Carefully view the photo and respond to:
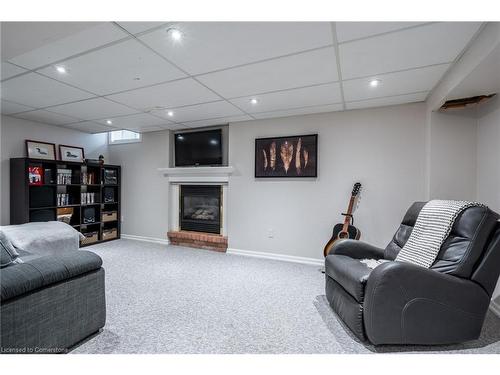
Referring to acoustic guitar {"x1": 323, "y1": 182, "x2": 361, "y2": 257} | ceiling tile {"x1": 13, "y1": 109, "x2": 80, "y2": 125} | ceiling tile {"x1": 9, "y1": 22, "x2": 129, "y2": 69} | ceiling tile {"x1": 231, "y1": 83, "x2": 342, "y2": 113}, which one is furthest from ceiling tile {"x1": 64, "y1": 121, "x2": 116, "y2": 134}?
acoustic guitar {"x1": 323, "y1": 182, "x2": 361, "y2": 257}

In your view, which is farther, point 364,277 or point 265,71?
point 265,71

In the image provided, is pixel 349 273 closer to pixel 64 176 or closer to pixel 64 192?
pixel 64 176

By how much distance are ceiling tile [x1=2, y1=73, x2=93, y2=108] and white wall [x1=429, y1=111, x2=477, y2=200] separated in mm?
4120

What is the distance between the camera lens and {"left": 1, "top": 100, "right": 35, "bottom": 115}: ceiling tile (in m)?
3.26

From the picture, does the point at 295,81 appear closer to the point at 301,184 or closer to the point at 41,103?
the point at 301,184

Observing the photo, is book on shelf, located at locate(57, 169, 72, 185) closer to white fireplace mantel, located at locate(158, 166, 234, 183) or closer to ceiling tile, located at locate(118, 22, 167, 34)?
white fireplace mantel, located at locate(158, 166, 234, 183)

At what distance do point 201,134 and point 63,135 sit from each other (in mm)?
2558

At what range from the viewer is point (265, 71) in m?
2.27

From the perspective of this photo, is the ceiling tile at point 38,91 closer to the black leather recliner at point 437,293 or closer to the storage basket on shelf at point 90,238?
the storage basket on shelf at point 90,238

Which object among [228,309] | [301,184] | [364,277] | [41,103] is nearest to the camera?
[364,277]

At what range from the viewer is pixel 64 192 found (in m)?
4.44

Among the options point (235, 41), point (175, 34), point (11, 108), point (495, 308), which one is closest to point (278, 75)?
point (235, 41)
